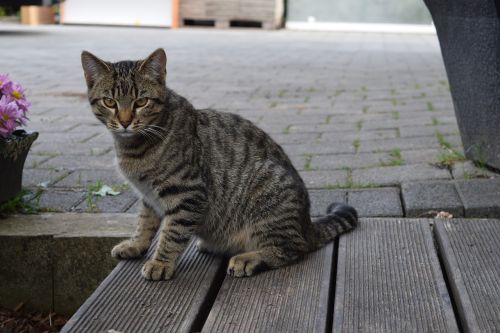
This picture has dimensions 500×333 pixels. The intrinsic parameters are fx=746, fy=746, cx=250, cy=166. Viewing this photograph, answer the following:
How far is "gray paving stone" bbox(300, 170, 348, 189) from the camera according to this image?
12.4 feet

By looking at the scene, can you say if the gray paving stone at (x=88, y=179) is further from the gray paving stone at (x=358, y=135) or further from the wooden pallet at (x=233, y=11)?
the wooden pallet at (x=233, y=11)

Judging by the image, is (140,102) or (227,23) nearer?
(140,102)

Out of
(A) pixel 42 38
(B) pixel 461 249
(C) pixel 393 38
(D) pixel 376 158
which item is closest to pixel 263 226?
(B) pixel 461 249

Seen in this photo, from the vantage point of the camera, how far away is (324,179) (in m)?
3.89

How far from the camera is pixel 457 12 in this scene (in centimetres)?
387

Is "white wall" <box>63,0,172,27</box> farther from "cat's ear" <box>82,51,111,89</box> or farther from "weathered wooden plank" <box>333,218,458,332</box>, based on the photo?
"weathered wooden plank" <box>333,218,458,332</box>

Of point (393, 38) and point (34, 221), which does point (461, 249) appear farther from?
point (393, 38)

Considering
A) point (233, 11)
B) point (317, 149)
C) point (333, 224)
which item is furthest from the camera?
point (233, 11)

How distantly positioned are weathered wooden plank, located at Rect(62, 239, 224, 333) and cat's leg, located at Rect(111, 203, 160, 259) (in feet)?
0.13

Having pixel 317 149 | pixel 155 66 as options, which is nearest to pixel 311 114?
pixel 317 149

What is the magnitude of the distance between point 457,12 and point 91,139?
99.9 inches

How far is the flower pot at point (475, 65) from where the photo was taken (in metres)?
3.78

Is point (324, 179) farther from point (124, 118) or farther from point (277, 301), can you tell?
point (277, 301)

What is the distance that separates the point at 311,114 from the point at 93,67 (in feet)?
11.4
